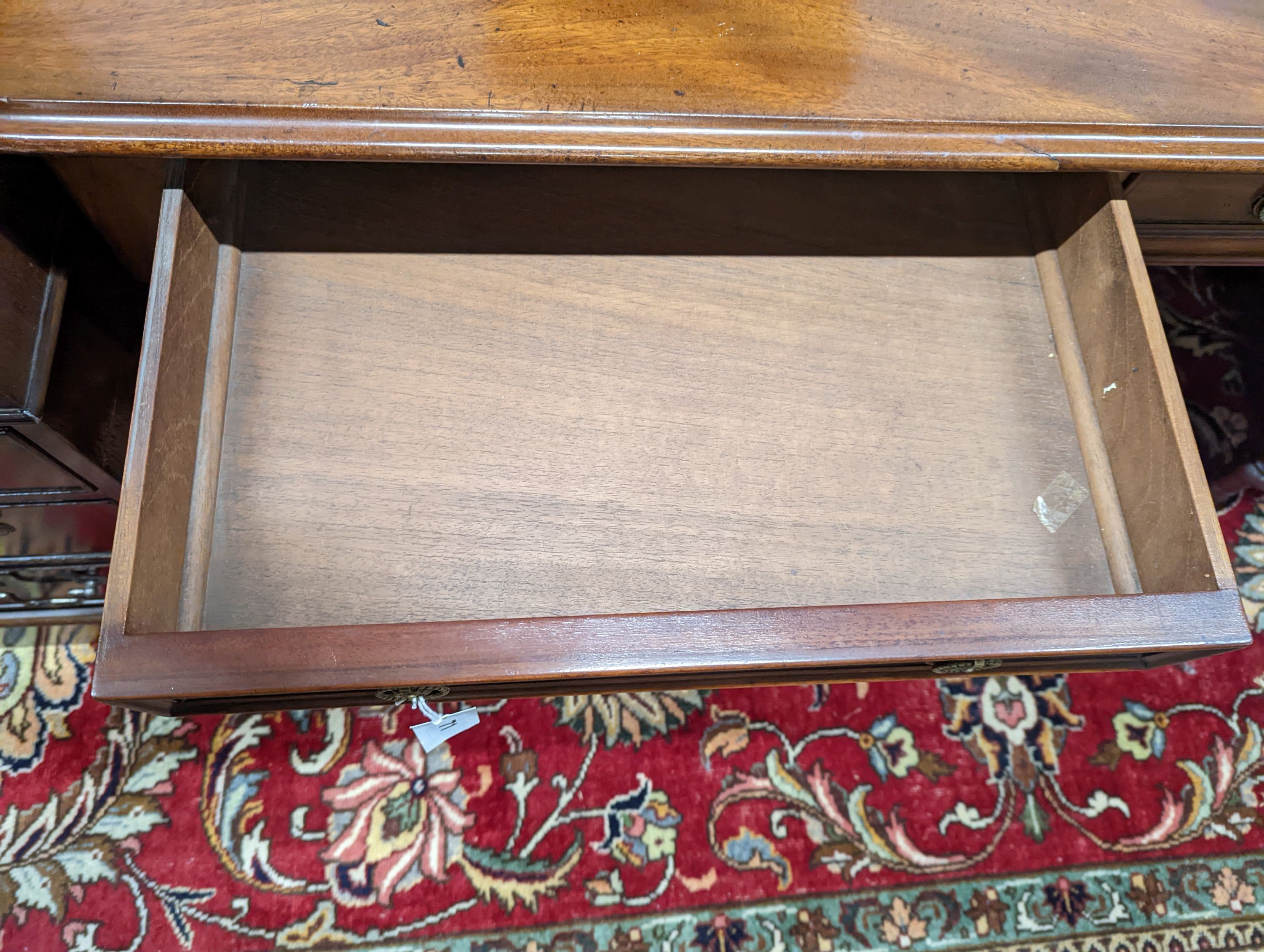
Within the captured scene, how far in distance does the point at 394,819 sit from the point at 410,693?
361 mm

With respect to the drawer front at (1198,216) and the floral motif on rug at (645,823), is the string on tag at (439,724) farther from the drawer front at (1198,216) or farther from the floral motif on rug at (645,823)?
the drawer front at (1198,216)

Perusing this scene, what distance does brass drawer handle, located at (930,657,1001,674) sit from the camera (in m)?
0.48

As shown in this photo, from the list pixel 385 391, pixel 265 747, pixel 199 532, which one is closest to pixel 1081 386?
pixel 385 391

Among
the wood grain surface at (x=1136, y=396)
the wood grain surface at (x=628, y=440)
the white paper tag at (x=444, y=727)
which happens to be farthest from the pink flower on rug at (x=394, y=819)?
the wood grain surface at (x=1136, y=396)

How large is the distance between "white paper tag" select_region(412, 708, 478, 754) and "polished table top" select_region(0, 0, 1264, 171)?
36 cm

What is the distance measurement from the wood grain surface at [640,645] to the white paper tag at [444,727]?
99 mm

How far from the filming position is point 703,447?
57cm

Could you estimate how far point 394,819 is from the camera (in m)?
0.76

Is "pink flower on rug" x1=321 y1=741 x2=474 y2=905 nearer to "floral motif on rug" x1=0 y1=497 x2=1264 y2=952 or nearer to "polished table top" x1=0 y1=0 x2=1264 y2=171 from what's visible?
"floral motif on rug" x1=0 y1=497 x2=1264 y2=952

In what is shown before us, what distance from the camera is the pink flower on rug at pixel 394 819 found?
74 centimetres

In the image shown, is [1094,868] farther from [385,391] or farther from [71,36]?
[71,36]

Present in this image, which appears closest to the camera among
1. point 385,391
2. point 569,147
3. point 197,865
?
point 569,147

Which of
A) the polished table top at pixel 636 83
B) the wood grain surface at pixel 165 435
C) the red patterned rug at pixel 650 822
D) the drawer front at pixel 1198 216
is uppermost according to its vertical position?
the drawer front at pixel 1198 216

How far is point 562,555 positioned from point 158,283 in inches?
11.4
